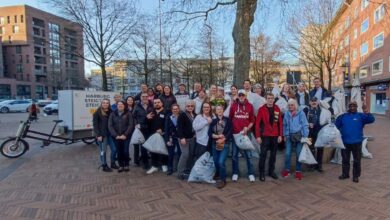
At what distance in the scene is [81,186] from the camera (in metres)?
5.36

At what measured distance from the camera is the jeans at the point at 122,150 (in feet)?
20.9

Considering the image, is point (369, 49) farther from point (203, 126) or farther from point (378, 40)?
point (203, 126)

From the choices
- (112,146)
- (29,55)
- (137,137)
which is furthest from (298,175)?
(29,55)

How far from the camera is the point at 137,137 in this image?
20.4ft

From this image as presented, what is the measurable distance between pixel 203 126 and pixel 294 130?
6.00ft

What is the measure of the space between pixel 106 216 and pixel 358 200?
12.8 feet

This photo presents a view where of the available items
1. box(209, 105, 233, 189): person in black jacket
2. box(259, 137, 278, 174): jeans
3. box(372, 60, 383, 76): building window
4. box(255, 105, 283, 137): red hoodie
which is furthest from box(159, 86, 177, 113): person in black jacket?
box(372, 60, 383, 76): building window

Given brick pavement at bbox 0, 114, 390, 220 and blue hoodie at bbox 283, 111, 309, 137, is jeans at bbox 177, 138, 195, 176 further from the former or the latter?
blue hoodie at bbox 283, 111, 309, 137

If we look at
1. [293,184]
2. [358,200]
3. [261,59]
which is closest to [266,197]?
[293,184]

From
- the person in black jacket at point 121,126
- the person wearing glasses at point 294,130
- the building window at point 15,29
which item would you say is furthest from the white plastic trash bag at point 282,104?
the building window at point 15,29

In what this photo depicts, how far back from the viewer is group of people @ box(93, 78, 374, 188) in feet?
17.6

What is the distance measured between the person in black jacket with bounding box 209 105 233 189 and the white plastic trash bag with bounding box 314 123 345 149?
199cm

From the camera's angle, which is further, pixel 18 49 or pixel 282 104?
pixel 18 49

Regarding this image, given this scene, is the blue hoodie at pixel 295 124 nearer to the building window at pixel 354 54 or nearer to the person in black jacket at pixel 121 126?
the person in black jacket at pixel 121 126
